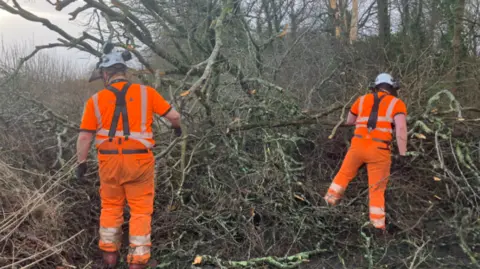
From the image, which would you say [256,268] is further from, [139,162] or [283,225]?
[139,162]

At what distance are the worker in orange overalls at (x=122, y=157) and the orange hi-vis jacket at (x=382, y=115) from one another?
213 cm

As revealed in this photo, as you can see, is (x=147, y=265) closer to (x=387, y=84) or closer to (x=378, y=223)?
(x=378, y=223)

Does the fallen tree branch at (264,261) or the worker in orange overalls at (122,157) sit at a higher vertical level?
the worker in orange overalls at (122,157)

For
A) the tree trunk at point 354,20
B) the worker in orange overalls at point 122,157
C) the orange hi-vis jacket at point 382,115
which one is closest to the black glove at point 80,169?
the worker in orange overalls at point 122,157

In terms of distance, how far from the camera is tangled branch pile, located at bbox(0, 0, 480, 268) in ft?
10.8

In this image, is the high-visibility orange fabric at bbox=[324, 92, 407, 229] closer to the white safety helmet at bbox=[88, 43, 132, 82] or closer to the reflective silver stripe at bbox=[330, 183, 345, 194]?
the reflective silver stripe at bbox=[330, 183, 345, 194]

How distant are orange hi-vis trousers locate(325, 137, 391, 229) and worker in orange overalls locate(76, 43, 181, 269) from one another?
76.6 inches

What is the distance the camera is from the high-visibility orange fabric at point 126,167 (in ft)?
10.3

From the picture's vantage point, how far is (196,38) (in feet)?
23.5

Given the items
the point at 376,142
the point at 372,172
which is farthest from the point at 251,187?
the point at 376,142

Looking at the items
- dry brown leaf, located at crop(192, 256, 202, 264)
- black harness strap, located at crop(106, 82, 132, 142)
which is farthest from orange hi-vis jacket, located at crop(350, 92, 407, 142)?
black harness strap, located at crop(106, 82, 132, 142)

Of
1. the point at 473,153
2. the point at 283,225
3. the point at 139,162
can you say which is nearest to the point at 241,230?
the point at 283,225

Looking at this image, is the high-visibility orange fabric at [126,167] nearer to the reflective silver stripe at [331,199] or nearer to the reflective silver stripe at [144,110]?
the reflective silver stripe at [144,110]

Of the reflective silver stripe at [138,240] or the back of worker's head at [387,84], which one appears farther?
the back of worker's head at [387,84]
